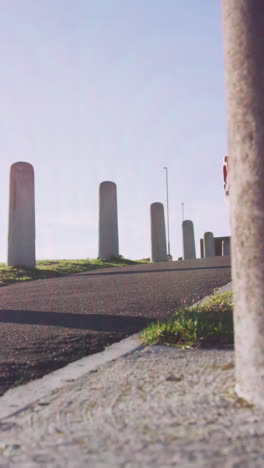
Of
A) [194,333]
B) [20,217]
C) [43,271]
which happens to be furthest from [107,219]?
[194,333]

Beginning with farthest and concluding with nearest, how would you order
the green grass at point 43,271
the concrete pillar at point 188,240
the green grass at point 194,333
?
the concrete pillar at point 188,240 → the green grass at point 43,271 → the green grass at point 194,333

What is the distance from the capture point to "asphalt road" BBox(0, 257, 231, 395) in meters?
4.09

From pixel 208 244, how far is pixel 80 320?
28.6 m

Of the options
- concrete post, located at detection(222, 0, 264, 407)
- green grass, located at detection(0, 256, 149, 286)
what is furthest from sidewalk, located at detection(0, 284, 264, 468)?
green grass, located at detection(0, 256, 149, 286)

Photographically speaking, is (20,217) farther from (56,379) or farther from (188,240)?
(188,240)

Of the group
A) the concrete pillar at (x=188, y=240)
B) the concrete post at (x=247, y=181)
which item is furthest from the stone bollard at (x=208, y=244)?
the concrete post at (x=247, y=181)

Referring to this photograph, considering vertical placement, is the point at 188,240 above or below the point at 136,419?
above

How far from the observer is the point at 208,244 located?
1331 inches

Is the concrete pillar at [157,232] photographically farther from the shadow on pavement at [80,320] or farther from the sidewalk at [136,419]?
the sidewalk at [136,419]

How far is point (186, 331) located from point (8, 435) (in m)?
1.95

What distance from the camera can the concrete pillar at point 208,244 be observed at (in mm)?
33656

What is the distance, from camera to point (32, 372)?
369 centimetres

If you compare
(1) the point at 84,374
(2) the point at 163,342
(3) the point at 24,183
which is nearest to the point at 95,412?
(1) the point at 84,374

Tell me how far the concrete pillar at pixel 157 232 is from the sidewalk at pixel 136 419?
20161 millimetres
